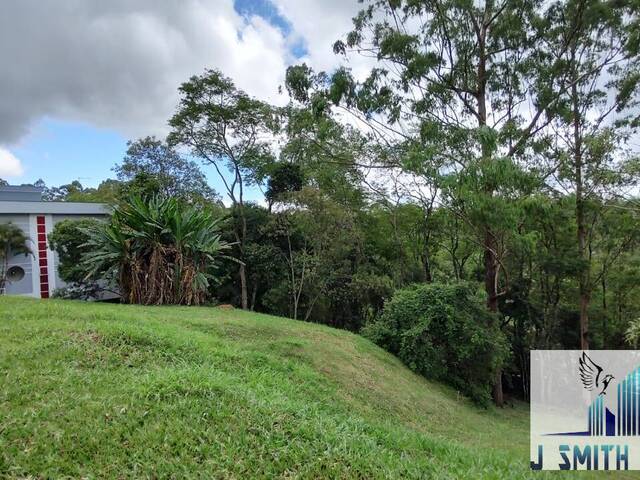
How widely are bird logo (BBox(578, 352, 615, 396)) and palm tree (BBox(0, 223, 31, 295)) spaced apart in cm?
1648

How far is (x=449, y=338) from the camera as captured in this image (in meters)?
9.08

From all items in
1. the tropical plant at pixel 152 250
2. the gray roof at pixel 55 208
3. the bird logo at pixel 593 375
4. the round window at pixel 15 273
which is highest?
the gray roof at pixel 55 208

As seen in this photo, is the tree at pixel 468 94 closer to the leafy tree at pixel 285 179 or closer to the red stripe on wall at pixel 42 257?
the leafy tree at pixel 285 179

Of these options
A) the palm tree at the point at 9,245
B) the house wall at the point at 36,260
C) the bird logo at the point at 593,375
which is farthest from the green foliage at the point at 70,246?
the bird logo at the point at 593,375

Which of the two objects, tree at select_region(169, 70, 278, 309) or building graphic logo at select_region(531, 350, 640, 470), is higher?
tree at select_region(169, 70, 278, 309)

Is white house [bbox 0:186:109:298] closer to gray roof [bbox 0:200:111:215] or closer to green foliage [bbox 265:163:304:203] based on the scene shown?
gray roof [bbox 0:200:111:215]

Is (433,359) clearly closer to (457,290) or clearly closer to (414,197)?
(457,290)

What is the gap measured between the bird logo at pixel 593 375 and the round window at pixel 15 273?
17584mm

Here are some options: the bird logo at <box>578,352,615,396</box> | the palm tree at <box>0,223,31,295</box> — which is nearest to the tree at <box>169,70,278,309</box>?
the palm tree at <box>0,223,31,295</box>

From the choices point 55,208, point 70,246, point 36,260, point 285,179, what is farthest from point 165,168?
point 70,246

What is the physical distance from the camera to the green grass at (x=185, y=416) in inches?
91.1

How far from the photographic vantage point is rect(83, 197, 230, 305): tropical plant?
8.56 meters

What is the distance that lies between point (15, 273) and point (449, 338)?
1538 centimetres

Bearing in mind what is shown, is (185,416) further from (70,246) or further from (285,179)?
(285,179)
